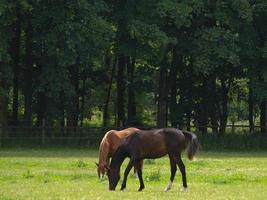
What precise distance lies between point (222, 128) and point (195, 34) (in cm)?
737

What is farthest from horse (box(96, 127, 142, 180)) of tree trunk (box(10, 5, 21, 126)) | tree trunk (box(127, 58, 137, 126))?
tree trunk (box(127, 58, 137, 126))

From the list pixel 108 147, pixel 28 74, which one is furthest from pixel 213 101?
pixel 108 147

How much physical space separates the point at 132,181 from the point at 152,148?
2.94 m

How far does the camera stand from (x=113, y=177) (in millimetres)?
19422

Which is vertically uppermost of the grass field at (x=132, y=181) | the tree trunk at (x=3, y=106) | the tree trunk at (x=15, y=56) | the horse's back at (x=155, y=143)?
the tree trunk at (x=15, y=56)

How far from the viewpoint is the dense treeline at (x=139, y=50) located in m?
43.1

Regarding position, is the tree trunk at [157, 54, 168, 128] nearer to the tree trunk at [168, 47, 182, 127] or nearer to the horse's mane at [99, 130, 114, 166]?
the tree trunk at [168, 47, 182, 127]

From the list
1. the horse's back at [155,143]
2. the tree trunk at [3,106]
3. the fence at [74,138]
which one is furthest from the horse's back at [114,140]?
the tree trunk at [3,106]

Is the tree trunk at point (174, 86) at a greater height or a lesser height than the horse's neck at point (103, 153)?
greater

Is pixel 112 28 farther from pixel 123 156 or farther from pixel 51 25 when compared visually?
pixel 123 156

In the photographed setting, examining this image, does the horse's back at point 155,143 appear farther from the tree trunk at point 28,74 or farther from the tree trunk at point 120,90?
the tree trunk at point 120,90

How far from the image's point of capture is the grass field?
17.5 m

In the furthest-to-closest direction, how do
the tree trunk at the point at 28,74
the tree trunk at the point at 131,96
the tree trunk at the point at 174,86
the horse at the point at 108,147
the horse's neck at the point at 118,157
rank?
1. the tree trunk at the point at 131,96
2. the tree trunk at the point at 174,86
3. the tree trunk at the point at 28,74
4. the horse at the point at 108,147
5. the horse's neck at the point at 118,157

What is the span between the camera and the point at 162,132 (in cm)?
1941
